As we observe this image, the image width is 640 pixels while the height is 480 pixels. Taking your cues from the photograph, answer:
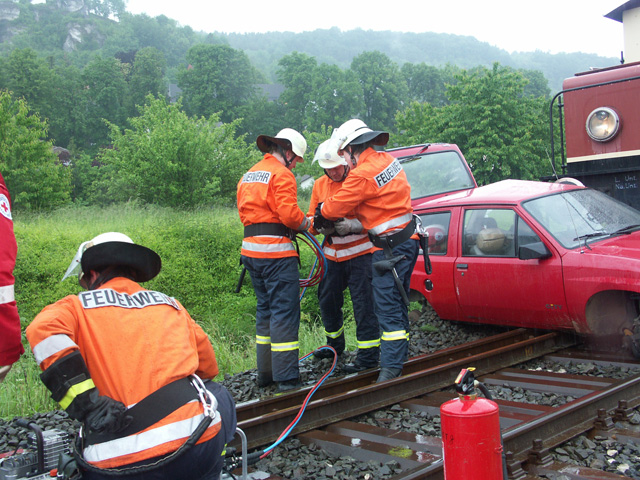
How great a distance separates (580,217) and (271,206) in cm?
347

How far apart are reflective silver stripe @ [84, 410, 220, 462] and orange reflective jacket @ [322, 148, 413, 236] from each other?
3442mm

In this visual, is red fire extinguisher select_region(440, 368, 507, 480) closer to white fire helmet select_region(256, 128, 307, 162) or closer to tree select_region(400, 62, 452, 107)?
white fire helmet select_region(256, 128, 307, 162)

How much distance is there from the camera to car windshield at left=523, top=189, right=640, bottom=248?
255 inches

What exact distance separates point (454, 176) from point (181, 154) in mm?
8992

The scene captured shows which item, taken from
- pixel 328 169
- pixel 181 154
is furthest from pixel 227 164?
pixel 328 169

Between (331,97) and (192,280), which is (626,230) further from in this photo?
(331,97)

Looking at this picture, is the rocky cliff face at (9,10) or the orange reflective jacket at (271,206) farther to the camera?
the rocky cliff face at (9,10)

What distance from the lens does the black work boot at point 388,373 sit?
5.64 m

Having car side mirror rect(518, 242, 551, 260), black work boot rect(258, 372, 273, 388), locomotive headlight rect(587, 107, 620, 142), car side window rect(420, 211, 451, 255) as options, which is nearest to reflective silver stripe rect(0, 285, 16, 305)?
black work boot rect(258, 372, 273, 388)

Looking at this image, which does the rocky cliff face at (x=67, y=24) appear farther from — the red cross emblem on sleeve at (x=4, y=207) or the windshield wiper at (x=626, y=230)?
the red cross emblem on sleeve at (x=4, y=207)

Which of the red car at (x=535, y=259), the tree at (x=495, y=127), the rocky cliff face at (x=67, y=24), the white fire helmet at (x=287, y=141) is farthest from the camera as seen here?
the rocky cliff face at (x=67, y=24)

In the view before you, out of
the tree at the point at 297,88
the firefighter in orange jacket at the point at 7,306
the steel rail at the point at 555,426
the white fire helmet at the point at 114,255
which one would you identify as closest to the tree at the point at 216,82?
the tree at the point at 297,88

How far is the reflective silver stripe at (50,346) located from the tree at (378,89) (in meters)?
91.0

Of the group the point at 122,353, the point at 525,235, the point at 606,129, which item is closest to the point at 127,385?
the point at 122,353
